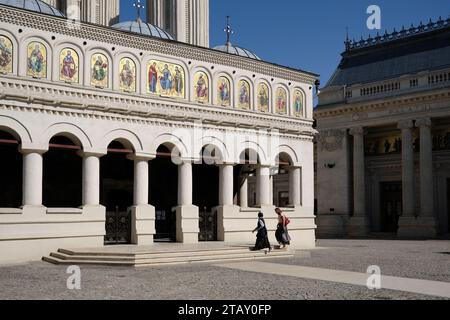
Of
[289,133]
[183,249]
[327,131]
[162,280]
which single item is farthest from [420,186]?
[162,280]

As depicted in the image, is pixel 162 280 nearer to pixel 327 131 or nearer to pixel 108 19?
pixel 108 19

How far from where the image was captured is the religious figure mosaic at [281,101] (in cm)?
3012

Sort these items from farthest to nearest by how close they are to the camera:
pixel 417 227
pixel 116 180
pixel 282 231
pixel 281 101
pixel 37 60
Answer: pixel 417 227 → pixel 281 101 → pixel 116 180 → pixel 282 231 → pixel 37 60

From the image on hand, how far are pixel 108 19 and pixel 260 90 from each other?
12.9m

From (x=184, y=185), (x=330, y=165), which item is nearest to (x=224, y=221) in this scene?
(x=184, y=185)

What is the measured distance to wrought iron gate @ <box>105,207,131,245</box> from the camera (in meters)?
24.3

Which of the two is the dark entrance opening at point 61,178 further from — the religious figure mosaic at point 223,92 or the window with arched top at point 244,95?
the window with arched top at point 244,95

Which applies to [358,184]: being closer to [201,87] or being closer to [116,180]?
[201,87]

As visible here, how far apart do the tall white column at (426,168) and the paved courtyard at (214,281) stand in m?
17.7

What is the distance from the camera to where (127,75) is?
2488cm

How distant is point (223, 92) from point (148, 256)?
1024 centimetres

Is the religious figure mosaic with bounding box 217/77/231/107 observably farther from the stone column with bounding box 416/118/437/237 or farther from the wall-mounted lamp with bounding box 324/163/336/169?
the wall-mounted lamp with bounding box 324/163/336/169

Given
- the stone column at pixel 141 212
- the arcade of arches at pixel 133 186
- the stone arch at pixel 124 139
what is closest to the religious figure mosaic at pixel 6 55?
the arcade of arches at pixel 133 186

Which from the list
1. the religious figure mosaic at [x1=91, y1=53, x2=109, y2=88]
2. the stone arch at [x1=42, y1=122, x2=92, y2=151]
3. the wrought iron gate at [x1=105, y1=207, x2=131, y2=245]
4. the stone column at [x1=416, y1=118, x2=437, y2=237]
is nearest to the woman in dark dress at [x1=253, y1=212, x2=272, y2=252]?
the wrought iron gate at [x1=105, y1=207, x2=131, y2=245]
